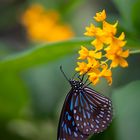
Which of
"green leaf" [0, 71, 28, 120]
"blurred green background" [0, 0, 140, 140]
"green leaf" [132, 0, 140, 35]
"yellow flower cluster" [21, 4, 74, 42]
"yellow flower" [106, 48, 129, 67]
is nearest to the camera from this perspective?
"yellow flower" [106, 48, 129, 67]

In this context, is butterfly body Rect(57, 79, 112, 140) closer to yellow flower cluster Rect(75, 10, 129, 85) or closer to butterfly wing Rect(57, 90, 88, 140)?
butterfly wing Rect(57, 90, 88, 140)

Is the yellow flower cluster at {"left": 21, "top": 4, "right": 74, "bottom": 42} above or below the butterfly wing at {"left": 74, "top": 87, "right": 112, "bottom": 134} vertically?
above

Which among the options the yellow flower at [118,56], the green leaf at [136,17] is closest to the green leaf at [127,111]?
the yellow flower at [118,56]

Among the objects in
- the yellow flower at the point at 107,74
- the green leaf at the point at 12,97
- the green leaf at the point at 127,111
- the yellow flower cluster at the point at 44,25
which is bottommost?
the green leaf at the point at 127,111

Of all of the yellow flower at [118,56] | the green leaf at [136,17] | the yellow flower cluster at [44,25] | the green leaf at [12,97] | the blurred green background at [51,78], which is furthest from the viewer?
the yellow flower cluster at [44,25]

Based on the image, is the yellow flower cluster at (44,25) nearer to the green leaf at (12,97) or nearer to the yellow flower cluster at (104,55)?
the green leaf at (12,97)

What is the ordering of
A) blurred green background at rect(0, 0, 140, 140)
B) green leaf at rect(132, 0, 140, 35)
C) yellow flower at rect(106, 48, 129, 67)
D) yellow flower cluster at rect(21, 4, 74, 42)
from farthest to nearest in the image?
1. yellow flower cluster at rect(21, 4, 74, 42)
2. green leaf at rect(132, 0, 140, 35)
3. blurred green background at rect(0, 0, 140, 140)
4. yellow flower at rect(106, 48, 129, 67)

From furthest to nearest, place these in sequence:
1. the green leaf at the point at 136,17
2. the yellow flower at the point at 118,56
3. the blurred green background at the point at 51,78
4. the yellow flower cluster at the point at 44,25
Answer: the yellow flower cluster at the point at 44,25
the green leaf at the point at 136,17
the blurred green background at the point at 51,78
the yellow flower at the point at 118,56

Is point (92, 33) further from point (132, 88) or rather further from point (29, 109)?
point (29, 109)

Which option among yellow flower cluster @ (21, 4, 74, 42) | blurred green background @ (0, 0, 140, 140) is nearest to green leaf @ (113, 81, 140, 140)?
blurred green background @ (0, 0, 140, 140)
